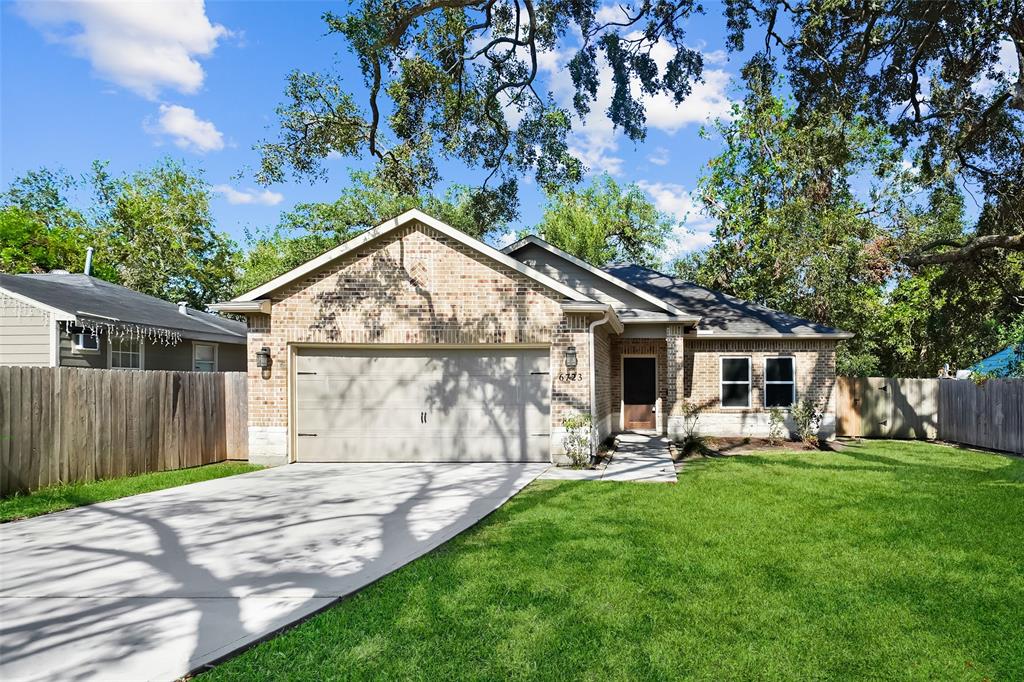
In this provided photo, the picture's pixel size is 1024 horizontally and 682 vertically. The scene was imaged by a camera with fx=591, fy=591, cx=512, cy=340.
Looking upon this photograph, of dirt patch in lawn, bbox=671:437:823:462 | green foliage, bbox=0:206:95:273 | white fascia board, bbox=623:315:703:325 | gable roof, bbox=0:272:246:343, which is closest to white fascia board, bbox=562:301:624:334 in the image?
white fascia board, bbox=623:315:703:325

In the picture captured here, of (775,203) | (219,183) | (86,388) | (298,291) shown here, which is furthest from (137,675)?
(219,183)

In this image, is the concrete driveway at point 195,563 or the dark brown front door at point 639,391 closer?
the concrete driveway at point 195,563

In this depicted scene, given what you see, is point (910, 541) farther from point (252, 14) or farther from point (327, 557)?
point (252, 14)

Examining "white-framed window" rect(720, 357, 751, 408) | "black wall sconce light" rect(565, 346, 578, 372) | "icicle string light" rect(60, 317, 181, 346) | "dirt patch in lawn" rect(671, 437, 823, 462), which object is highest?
"icicle string light" rect(60, 317, 181, 346)

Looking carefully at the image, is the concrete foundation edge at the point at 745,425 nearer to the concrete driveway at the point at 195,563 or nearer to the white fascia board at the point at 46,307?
the concrete driveway at the point at 195,563

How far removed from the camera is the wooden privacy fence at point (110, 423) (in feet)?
28.9

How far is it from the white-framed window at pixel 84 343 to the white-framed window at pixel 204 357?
3.40 m

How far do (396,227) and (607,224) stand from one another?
978 inches

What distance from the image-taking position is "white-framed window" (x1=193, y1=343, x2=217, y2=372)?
1748 centimetres

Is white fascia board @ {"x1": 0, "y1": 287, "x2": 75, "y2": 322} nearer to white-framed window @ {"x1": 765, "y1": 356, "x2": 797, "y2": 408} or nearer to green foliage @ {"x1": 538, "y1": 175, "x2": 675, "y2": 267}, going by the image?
white-framed window @ {"x1": 765, "y1": 356, "x2": 797, "y2": 408}

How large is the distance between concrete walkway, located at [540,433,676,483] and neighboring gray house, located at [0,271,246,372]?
11043mm

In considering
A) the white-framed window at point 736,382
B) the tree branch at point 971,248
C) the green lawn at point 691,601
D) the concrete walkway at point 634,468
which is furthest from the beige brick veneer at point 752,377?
the green lawn at point 691,601

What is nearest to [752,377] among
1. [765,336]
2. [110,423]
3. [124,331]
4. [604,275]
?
[765,336]

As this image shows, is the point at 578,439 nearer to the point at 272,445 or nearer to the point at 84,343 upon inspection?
the point at 272,445
